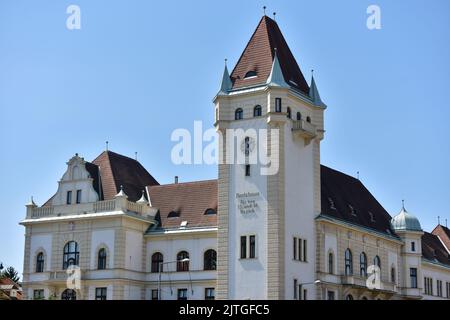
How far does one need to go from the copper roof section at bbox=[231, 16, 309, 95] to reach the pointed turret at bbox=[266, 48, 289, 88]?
2.68 feet

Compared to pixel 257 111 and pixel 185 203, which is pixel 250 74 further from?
pixel 185 203

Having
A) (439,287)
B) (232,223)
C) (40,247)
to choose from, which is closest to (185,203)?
(232,223)

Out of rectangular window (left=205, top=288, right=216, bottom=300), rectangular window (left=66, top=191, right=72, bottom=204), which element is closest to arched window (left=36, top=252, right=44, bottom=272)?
rectangular window (left=66, top=191, right=72, bottom=204)

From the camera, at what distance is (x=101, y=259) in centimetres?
6900

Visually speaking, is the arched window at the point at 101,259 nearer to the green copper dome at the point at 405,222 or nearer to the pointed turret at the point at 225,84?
the pointed turret at the point at 225,84

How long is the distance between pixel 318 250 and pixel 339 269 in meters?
4.26

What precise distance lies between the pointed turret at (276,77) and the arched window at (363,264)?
2000 centimetres

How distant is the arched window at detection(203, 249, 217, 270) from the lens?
2680 inches

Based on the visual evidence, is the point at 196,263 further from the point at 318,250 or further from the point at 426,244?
the point at 426,244

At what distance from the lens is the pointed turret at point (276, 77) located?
2586 inches

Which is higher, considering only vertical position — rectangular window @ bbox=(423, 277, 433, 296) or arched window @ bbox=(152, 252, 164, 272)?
arched window @ bbox=(152, 252, 164, 272)

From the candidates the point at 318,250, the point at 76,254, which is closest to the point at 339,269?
the point at 318,250

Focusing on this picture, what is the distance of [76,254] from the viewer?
70562 mm

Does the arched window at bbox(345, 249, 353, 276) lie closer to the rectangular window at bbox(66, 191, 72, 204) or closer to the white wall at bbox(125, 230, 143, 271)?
the white wall at bbox(125, 230, 143, 271)
